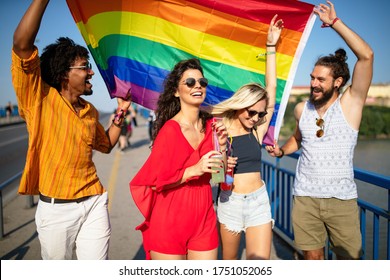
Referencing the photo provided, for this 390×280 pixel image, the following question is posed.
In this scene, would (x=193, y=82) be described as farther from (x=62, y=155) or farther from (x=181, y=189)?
(x=62, y=155)

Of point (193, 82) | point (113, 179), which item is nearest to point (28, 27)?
point (193, 82)

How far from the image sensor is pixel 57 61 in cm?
252

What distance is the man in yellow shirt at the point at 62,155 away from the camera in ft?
7.77

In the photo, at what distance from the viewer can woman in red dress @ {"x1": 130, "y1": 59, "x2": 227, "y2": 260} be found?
2.38 m

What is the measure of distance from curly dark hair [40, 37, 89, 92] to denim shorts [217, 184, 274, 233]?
1.60 meters

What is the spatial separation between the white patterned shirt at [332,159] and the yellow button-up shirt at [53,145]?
1796 millimetres

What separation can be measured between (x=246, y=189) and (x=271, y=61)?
121 cm

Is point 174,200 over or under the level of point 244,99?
under

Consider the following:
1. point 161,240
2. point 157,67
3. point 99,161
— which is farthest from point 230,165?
point 99,161

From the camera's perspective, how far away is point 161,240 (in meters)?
2.39

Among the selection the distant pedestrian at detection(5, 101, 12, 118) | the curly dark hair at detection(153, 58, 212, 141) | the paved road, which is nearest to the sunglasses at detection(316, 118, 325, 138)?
the curly dark hair at detection(153, 58, 212, 141)

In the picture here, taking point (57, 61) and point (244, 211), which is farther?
point (244, 211)

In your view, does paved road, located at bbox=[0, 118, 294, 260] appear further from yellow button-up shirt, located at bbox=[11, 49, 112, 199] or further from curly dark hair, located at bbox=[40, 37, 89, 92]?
curly dark hair, located at bbox=[40, 37, 89, 92]

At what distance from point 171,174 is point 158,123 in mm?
545
